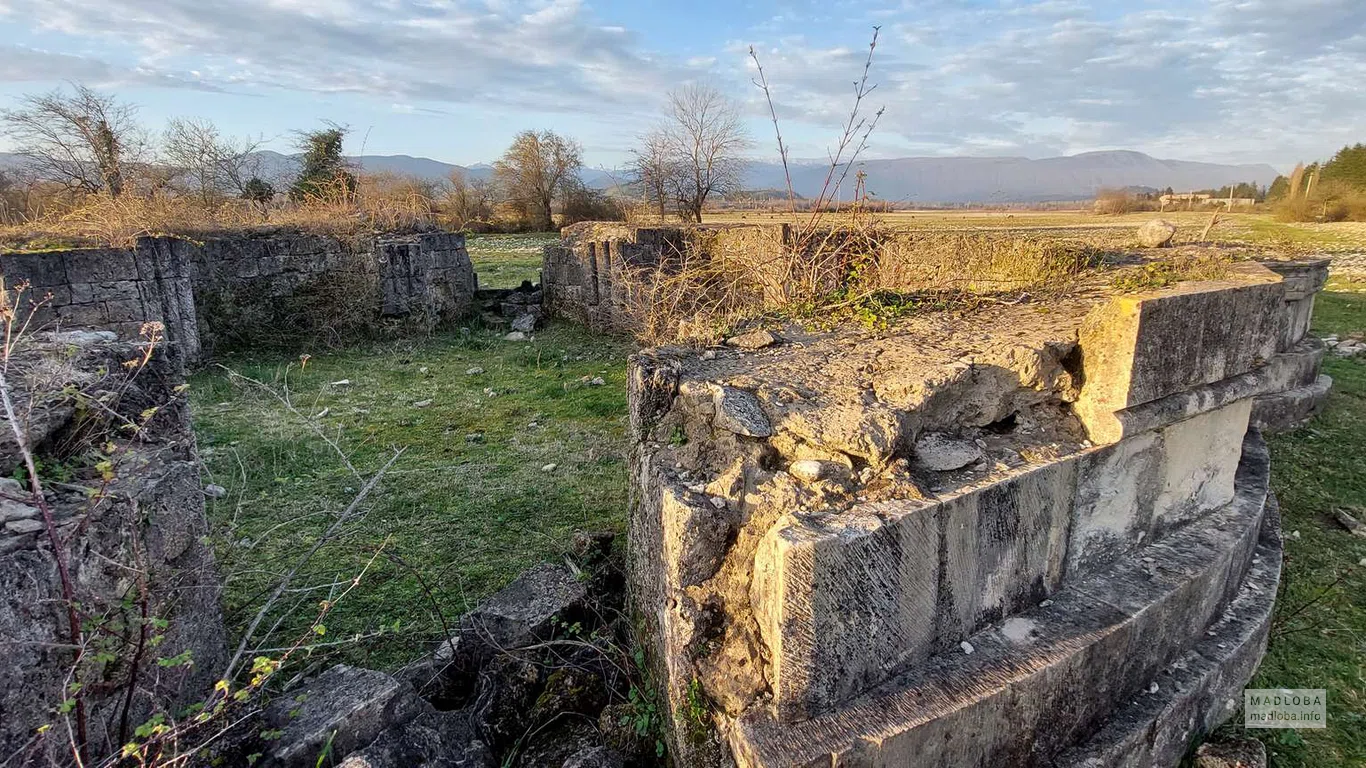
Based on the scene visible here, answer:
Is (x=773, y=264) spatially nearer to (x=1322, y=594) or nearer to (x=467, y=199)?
(x=1322, y=594)

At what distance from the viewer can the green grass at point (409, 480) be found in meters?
3.70

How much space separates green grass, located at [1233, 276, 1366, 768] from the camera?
2.80m

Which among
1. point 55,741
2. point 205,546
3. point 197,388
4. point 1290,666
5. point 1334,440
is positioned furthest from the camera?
point 197,388

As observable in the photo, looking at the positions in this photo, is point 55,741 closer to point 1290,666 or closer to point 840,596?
point 840,596

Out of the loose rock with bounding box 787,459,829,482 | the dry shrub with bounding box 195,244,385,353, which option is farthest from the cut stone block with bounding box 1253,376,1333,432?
the dry shrub with bounding box 195,244,385,353

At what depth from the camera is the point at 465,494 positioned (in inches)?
198

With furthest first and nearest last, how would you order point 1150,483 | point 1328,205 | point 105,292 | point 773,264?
1. point 1328,205
2. point 105,292
3. point 773,264
4. point 1150,483

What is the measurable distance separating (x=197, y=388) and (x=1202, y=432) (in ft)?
31.2

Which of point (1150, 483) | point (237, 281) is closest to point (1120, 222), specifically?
point (1150, 483)

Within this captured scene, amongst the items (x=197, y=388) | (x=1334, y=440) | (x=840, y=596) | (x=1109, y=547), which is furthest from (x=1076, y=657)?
(x=197, y=388)

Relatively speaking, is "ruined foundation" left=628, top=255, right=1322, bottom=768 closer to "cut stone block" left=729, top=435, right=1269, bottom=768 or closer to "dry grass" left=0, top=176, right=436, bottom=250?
"cut stone block" left=729, top=435, right=1269, bottom=768

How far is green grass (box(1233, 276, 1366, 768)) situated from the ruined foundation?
268 mm

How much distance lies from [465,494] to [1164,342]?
14.1 ft

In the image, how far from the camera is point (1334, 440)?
19.6 feet
